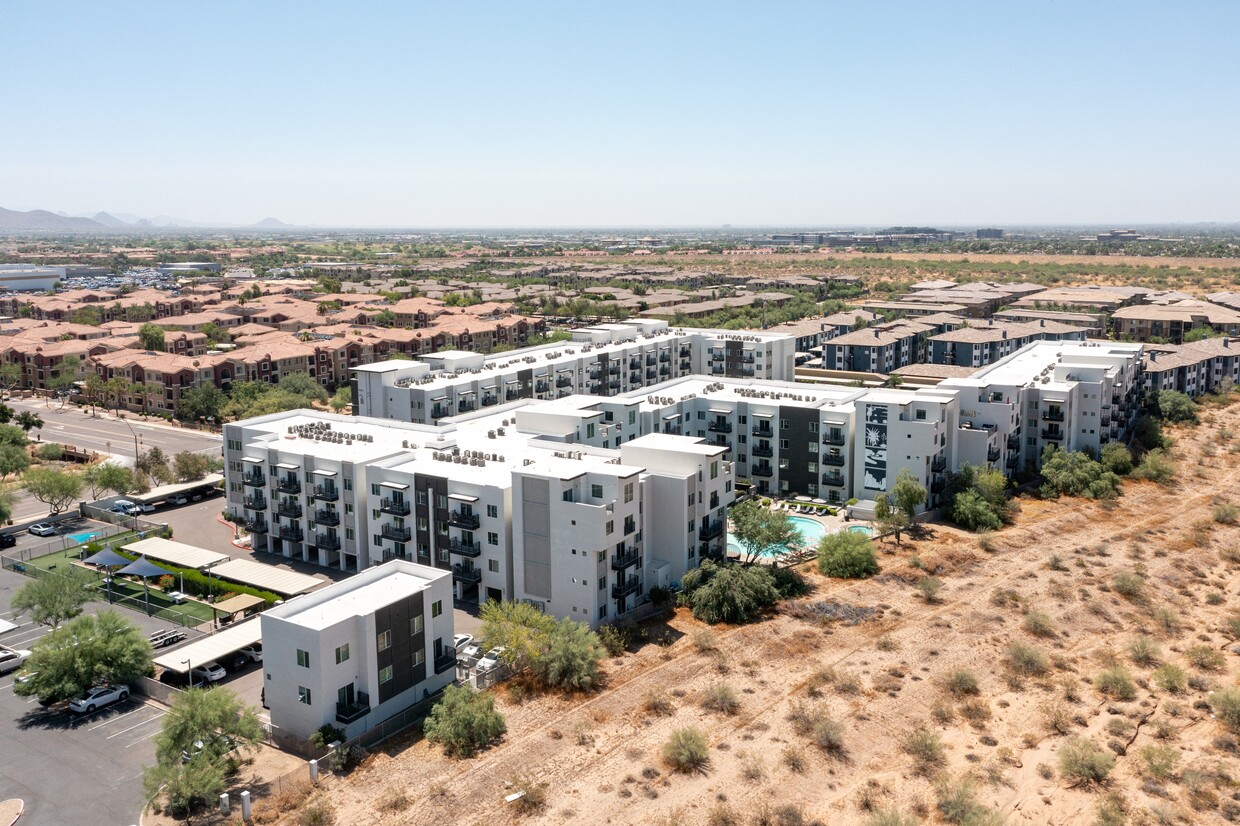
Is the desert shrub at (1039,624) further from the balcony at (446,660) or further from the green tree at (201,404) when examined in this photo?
the green tree at (201,404)

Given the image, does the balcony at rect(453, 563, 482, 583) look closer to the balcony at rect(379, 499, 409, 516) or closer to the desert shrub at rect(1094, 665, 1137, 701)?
the balcony at rect(379, 499, 409, 516)

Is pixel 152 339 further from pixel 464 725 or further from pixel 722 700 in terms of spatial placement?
pixel 722 700

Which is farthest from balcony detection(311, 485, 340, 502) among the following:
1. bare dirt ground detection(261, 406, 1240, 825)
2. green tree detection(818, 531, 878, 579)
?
green tree detection(818, 531, 878, 579)

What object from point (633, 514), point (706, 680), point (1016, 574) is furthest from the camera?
point (1016, 574)

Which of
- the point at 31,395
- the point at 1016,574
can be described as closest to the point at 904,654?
the point at 1016,574

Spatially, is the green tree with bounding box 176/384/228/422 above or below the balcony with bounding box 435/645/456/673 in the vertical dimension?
above

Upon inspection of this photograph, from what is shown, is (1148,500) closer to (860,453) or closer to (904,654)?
(860,453)
